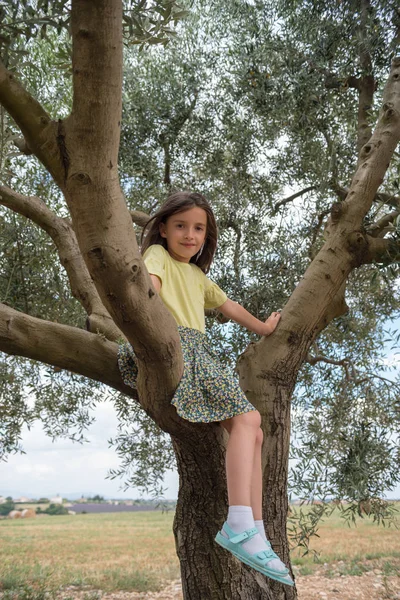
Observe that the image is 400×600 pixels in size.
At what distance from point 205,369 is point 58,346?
Result: 108 centimetres

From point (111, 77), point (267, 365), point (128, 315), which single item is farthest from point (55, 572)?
point (111, 77)

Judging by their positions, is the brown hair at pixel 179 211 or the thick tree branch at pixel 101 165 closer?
the thick tree branch at pixel 101 165

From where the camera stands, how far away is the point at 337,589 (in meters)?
8.42

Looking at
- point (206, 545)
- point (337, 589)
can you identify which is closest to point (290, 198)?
point (206, 545)

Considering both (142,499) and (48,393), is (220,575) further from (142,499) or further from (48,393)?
(48,393)

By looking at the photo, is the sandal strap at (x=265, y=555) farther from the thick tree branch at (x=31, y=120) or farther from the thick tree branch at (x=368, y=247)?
the thick tree branch at (x=368, y=247)

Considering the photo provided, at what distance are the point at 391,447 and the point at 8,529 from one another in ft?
25.2

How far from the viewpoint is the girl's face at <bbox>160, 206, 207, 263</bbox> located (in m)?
3.69

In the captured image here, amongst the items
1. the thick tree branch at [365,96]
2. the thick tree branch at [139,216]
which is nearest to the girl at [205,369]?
the thick tree branch at [139,216]

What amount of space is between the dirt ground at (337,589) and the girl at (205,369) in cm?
560

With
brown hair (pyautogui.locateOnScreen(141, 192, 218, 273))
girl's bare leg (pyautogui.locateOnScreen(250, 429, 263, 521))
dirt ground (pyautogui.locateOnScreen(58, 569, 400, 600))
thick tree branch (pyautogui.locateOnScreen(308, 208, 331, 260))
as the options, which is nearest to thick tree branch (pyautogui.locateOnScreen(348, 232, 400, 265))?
brown hair (pyautogui.locateOnScreen(141, 192, 218, 273))

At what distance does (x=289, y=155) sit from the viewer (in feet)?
20.7

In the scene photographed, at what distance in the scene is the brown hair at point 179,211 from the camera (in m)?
3.69

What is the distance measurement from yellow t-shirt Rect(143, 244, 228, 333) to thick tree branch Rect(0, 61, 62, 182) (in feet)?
3.47
